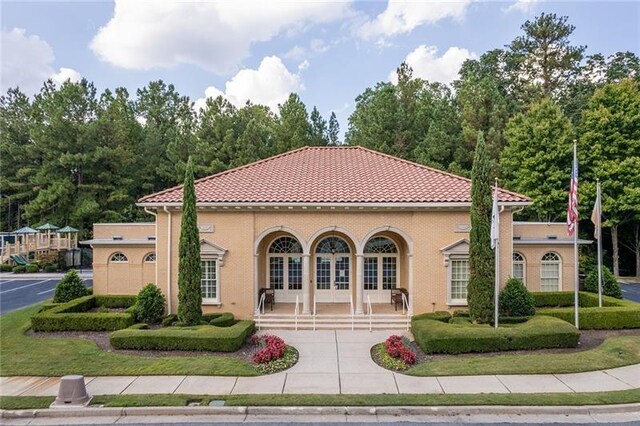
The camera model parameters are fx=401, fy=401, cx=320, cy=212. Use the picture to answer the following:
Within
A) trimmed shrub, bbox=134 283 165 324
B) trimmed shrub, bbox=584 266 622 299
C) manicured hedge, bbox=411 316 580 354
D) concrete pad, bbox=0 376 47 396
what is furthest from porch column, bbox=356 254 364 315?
trimmed shrub, bbox=584 266 622 299

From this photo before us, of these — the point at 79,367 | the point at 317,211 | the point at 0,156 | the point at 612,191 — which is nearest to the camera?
the point at 79,367

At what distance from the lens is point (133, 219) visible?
39.3m

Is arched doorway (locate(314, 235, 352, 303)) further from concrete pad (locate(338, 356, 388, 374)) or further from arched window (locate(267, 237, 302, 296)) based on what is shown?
concrete pad (locate(338, 356, 388, 374))

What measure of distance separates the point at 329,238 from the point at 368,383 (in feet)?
28.9

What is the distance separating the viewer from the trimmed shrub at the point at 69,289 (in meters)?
Result: 18.0

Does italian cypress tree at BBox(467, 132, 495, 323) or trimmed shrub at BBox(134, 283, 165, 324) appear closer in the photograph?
italian cypress tree at BBox(467, 132, 495, 323)

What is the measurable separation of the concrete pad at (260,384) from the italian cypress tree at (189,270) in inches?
171

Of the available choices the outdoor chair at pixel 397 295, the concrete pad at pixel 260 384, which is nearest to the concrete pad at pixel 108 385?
the concrete pad at pixel 260 384

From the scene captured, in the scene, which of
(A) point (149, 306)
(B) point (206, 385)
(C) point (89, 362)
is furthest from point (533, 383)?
(A) point (149, 306)

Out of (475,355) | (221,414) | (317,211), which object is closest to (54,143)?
(317,211)

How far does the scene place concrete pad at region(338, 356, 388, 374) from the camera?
37.9ft

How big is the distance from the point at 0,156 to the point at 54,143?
8.42 meters

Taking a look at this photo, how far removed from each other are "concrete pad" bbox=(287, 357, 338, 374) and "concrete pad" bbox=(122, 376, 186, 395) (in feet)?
10.2

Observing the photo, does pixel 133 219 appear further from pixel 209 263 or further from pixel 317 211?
pixel 317 211
